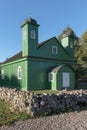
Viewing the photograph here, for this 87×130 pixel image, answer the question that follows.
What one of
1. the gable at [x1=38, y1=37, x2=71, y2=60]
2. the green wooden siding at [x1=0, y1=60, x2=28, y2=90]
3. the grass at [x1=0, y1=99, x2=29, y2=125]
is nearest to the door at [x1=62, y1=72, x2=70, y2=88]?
the gable at [x1=38, y1=37, x2=71, y2=60]

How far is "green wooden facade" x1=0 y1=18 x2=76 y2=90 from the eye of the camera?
24.8 m

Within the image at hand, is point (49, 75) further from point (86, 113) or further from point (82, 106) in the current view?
point (86, 113)

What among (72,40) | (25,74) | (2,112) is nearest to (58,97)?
(2,112)

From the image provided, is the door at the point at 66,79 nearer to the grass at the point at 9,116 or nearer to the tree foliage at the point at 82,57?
the tree foliage at the point at 82,57

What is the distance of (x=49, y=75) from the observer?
26031mm

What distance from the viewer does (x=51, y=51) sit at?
89.1 feet

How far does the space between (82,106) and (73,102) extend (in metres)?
0.83

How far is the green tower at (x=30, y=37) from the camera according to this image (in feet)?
81.0

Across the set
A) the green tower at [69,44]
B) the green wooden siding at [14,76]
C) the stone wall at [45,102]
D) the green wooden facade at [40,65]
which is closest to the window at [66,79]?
the green wooden facade at [40,65]

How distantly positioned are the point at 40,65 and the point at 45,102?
16049 mm

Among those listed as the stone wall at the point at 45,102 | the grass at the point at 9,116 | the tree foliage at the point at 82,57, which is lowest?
the grass at the point at 9,116

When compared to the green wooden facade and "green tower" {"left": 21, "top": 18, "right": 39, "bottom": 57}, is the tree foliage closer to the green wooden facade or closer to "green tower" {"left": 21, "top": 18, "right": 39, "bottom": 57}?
the green wooden facade

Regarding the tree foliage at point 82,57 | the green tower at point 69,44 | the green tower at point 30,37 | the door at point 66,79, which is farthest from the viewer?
the tree foliage at point 82,57

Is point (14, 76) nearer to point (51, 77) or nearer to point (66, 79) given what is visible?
point (51, 77)
